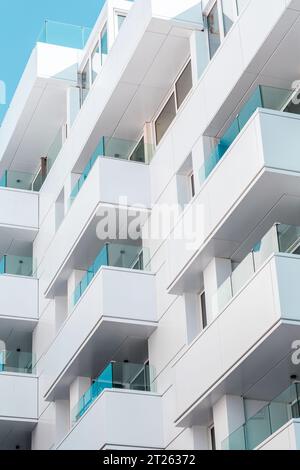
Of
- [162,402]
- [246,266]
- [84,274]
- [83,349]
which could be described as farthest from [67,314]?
[246,266]

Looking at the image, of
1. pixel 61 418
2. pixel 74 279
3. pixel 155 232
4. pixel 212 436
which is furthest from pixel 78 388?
pixel 212 436

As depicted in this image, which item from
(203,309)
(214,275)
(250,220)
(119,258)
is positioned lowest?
(203,309)

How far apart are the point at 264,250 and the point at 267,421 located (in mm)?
3199

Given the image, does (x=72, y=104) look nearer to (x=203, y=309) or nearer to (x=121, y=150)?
(x=121, y=150)

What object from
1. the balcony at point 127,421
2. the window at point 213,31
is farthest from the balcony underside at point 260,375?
the window at point 213,31

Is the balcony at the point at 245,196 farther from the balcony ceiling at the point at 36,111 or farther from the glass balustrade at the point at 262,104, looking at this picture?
the balcony ceiling at the point at 36,111

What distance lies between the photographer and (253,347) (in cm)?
2044

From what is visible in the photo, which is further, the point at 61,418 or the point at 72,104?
the point at 72,104

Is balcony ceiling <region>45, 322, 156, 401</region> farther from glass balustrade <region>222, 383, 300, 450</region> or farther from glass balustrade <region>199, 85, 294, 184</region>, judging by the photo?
glass balustrade <region>222, 383, 300, 450</region>

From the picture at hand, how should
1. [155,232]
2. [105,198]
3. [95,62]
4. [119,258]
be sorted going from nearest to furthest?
[155,232] < [119,258] < [105,198] < [95,62]

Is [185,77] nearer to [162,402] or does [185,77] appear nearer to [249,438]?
[162,402]

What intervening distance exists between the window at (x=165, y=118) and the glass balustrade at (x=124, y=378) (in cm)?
633

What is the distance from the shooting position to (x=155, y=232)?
2708 centimetres

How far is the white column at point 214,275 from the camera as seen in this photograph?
23.5 meters
